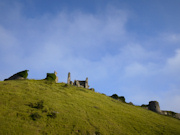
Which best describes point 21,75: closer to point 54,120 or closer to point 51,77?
point 51,77

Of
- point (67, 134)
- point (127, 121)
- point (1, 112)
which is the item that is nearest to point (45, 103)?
point (1, 112)

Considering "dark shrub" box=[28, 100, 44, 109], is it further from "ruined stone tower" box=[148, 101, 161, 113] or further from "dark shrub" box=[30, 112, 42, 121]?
"ruined stone tower" box=[148, 101, 161, 113]

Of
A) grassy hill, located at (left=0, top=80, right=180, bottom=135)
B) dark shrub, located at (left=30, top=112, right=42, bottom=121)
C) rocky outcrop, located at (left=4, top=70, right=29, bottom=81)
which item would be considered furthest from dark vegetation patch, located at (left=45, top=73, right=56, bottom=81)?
dark shrub, located at (left=30, top=112, right=42, bottom=121)

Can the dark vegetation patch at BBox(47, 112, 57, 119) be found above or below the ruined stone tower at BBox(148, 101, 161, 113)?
→ below

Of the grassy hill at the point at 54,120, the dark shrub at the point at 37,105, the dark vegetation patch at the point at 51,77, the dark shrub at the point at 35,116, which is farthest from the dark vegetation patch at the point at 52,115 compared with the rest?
the dark vegetation patch at the point at 51,77

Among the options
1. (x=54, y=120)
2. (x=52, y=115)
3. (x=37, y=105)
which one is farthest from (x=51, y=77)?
(x=54, y=120)

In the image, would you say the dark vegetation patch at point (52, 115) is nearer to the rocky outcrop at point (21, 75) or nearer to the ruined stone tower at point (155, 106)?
the rocky outcrop at point (21, 75)

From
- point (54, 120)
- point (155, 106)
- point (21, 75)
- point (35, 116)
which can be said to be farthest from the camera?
point (155, 106)

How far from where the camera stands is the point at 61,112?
3228 cm

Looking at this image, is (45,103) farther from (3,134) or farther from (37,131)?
(3,134)

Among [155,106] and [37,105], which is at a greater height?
[155,106]

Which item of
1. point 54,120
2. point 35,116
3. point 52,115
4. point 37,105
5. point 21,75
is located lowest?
point 54,120

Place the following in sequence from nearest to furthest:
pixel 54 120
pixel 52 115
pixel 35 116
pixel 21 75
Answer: pixel 35 116, pixel 54 120, pixel 52 115, pixel 21 75

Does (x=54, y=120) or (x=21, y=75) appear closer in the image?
(x=54, y=120)
